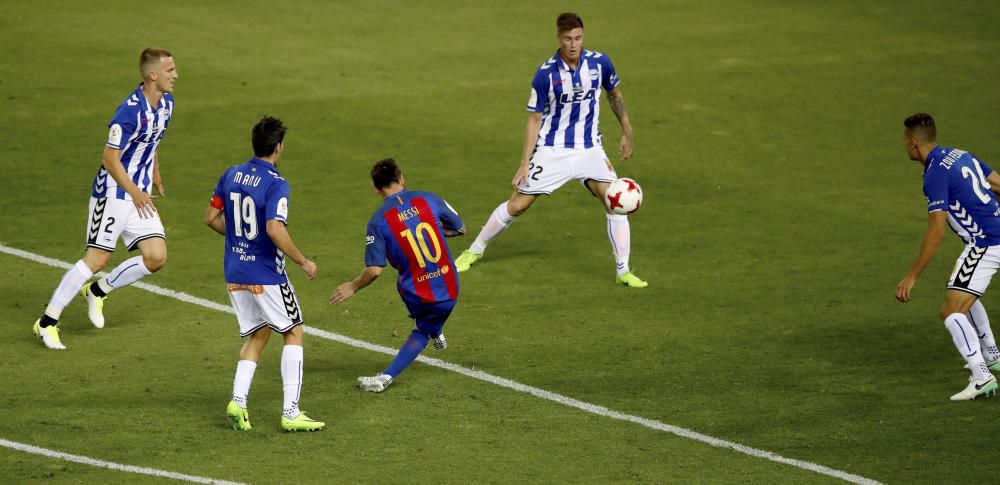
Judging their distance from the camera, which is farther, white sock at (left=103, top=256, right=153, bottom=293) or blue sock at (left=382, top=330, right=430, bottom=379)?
white sock at (left=103, top=256, right=153, bottom=293)

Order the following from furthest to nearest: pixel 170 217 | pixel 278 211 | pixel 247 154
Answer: pixel 247 154, pixel 170 217, pixel 278 211

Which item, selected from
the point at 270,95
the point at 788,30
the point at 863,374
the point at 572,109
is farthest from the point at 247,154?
the point at 788,30

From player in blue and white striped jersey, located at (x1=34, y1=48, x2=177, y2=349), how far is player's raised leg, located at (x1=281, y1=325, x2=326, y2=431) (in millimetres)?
2281

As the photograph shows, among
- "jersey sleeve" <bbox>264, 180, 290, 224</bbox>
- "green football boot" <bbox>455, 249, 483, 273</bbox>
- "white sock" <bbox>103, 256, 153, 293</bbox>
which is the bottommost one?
"green football boot" <bbox>455, 249, 483, 273</bbox>

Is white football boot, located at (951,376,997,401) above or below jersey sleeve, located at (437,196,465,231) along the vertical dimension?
below

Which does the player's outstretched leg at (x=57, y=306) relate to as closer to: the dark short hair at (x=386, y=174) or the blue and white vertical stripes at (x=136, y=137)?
the blue and white vertical stripes at (x=136, y=137)

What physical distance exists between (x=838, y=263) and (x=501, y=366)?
452 centimetres

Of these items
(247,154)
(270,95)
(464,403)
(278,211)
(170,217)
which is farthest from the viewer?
(270,95)

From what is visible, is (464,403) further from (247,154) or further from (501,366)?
(247,154)

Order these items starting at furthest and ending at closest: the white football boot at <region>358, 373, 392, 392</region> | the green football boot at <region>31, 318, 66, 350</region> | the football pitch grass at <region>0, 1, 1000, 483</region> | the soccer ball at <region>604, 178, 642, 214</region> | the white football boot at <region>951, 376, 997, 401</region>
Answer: the soccer ball at <region>604, 178, 642, 214</region>
the green football boot at <region>31, 318, 66, 350</region>
the white football boot at <region>358, 373, 392, 392</region>
the white football boot at <region>951, 376, 997, 401</region>
the football pitch grass at <region>0, 1, 1000, 483</region>

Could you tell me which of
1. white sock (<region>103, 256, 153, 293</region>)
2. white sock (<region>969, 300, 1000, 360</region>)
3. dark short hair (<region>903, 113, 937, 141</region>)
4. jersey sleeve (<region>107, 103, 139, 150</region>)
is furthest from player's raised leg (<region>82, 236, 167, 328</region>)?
white sock (<region>969, 300, 1000, 360</region>)

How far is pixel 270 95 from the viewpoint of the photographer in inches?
794

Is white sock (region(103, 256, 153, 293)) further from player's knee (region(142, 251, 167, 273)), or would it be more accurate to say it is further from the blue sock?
the blue sock

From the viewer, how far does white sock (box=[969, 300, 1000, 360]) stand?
1070 centimetres
